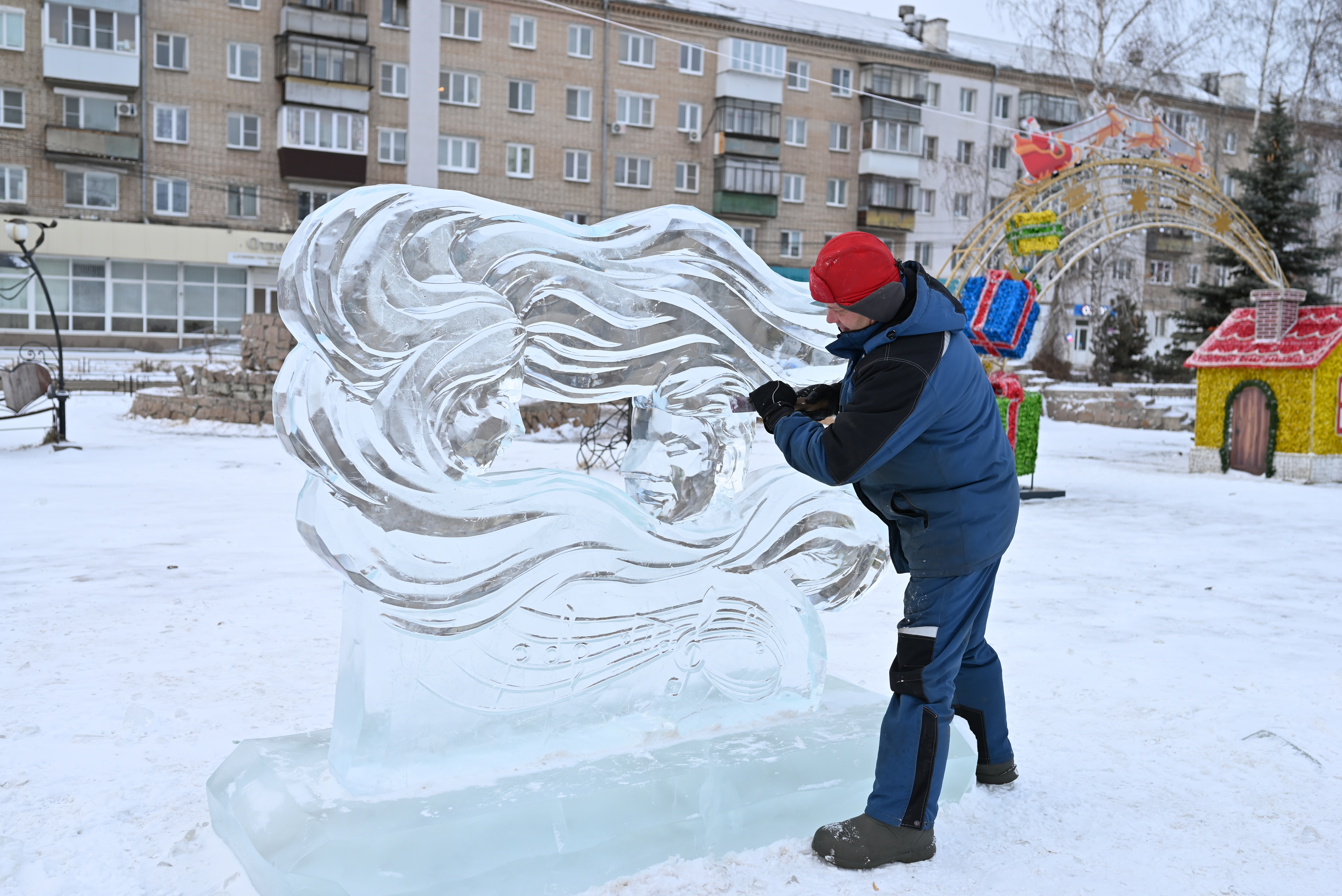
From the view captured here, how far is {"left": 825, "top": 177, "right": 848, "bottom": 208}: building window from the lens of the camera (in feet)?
106

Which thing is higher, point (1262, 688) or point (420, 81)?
point (420, 81)

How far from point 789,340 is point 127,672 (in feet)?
9.69

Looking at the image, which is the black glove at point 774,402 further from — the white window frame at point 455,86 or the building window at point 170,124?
the building window at point 170,124

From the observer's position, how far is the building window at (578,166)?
2900 cm

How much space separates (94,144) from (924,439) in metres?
28.2

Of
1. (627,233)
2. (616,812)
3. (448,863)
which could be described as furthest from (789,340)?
(448,863)

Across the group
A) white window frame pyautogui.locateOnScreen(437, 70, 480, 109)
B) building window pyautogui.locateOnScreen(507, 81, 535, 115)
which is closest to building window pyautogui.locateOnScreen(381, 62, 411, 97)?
white window frame pyautogui.locateOnScreen(437, 70, 480, 109)

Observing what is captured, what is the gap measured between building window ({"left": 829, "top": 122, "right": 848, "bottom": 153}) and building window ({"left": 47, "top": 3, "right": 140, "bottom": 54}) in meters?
19.3

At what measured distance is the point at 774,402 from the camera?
2828 mm

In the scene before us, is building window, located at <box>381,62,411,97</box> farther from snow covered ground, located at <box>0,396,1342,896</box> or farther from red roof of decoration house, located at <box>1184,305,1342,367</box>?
red roof of decoration house, located at <box>1184,305,1342,367</box>

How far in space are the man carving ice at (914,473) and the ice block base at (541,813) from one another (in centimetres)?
21

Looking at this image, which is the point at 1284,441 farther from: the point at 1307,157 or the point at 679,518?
the point at 1307,157

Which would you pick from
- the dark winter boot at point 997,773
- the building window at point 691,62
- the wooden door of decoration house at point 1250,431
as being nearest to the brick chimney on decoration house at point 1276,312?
the wooden door of decoration house at point 1250,431

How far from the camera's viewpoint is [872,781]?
9.73ft
